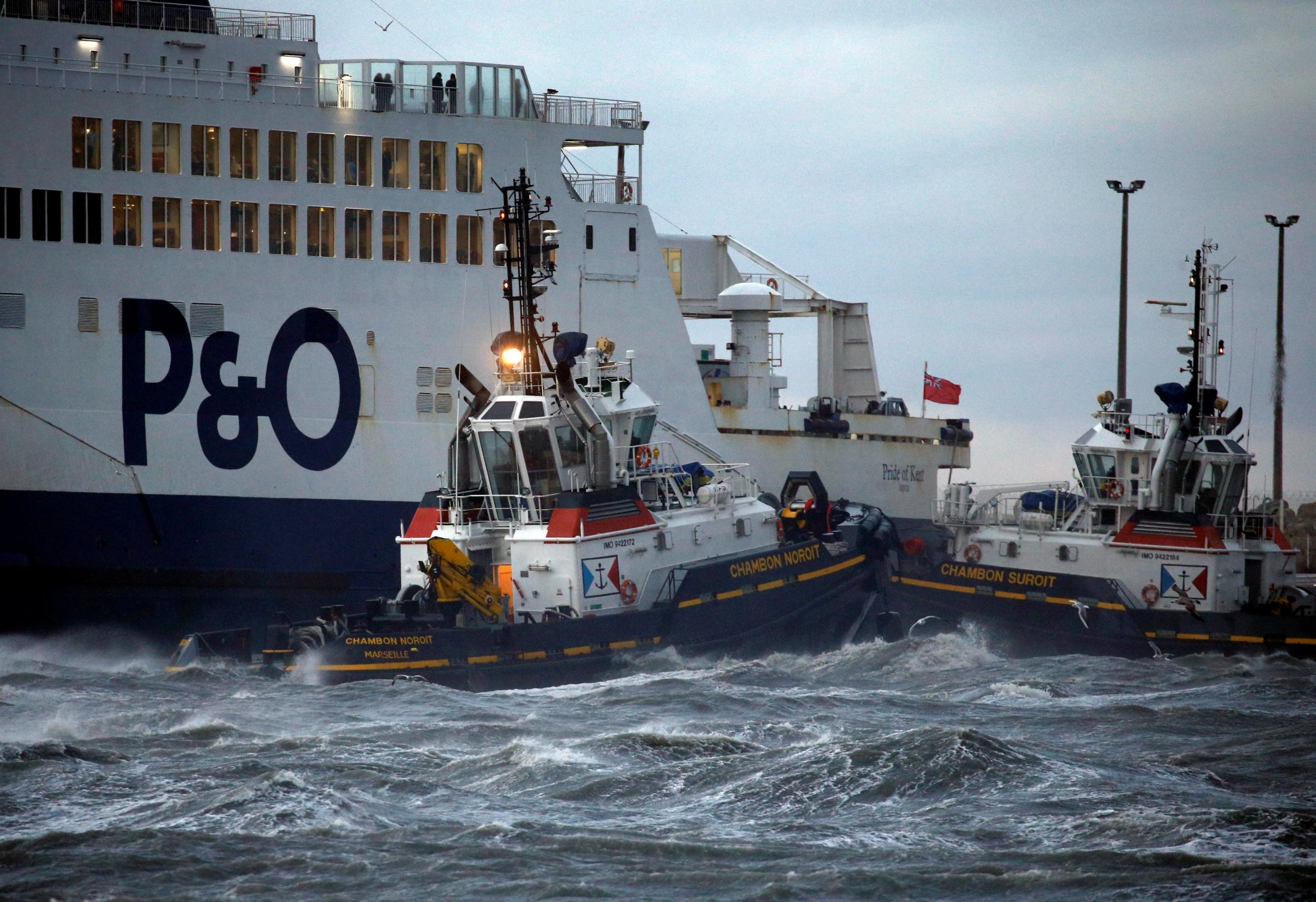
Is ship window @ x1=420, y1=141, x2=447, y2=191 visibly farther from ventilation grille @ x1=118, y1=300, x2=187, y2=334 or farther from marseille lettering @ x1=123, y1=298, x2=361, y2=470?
ventilation grille @ x1=118, y1=300, x2=187, y2=334

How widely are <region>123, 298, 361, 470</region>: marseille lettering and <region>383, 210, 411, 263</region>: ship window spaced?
170 cm

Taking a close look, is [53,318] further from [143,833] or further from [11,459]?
[143,833]

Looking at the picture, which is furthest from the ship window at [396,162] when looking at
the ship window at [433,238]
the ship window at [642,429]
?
the ship window at [642,429]

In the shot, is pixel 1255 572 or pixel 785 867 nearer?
pixel 785 867

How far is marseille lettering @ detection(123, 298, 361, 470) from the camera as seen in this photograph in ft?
85.5

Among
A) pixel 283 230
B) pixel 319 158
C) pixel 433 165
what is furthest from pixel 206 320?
pixel 433 165

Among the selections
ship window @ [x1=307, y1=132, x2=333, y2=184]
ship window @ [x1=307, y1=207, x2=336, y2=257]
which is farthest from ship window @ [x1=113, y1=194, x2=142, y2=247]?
ship window @ [x1=307, y1=132, x2=333, y2=184]

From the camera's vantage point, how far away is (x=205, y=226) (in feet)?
87.7

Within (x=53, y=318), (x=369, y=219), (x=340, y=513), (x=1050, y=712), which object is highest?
(x=369, y=219)

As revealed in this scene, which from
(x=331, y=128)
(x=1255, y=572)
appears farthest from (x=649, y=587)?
(x=331, y=128)

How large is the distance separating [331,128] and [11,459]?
816cm

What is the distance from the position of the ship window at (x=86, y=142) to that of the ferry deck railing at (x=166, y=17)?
2.67 m

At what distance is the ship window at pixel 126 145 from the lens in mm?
26375

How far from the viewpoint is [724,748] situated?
15.1 meters
